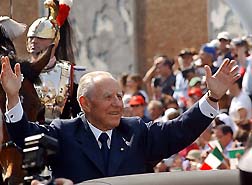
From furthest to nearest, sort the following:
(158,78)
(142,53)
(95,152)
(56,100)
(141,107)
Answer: (142,53)
(158,78)
(141,107)
(56,100)
(95,152)

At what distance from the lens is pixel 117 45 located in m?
18.9

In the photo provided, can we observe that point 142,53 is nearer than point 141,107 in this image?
No

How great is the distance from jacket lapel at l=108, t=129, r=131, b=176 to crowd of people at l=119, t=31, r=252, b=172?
2.26m

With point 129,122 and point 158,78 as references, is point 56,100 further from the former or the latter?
point 158,78

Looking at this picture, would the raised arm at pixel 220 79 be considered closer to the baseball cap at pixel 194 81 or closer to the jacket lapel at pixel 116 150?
the jacket lapel at pixel 116 150

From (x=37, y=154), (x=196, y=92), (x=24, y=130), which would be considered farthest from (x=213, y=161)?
(x=37, y=154)

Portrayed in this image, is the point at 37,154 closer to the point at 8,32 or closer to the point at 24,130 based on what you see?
the point at 24,130

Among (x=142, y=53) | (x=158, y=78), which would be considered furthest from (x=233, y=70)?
(x=142, y=53)

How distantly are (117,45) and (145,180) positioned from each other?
14.8 meters

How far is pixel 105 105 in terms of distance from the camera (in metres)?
5.67

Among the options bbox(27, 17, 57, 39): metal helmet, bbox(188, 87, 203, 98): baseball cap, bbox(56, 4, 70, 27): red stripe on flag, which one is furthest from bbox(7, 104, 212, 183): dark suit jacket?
bbox(188, 87, 203, 98): baseball cap

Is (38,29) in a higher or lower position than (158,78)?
higher

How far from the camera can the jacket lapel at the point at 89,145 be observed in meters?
5.53

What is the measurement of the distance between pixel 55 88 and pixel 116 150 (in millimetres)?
1438
